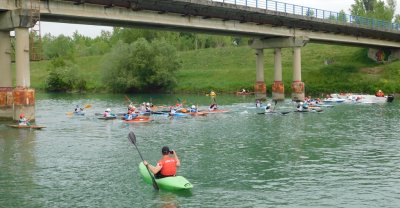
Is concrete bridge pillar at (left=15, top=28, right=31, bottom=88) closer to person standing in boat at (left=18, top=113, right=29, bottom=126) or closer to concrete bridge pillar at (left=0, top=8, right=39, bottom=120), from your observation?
concrete bridge pillar at (left=0, top=8, right=39, bottom=120)

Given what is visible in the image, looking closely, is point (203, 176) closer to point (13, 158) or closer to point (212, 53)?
point (13, 158)

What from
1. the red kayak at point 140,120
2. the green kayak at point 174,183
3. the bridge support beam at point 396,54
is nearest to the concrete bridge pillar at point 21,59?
the red kayak at point 140,120

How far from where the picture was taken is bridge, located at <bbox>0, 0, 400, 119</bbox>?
39.4 m

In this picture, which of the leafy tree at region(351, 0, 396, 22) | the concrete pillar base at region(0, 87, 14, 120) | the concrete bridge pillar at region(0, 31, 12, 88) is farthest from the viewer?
the leafy tree at region(351, 0, 396, 22)

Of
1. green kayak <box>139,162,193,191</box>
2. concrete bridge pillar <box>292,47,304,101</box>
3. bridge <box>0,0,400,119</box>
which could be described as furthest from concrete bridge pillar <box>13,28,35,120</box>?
concrete bridge pillar <box>292,47,304,101</box>

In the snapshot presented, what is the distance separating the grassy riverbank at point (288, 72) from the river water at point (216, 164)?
36.6m

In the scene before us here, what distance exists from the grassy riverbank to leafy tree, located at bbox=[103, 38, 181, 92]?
421 cm

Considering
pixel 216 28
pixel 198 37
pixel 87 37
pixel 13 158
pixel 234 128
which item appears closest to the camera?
pixel 13 158

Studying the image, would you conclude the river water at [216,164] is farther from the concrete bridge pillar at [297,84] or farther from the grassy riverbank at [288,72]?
the grassy riverbank at [288,72]

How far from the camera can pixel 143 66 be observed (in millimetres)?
86125

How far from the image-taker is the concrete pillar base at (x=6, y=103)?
133ft

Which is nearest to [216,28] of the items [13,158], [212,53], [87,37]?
[13,158]

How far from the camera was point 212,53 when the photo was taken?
112 metres

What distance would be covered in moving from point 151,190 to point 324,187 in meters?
6.43
